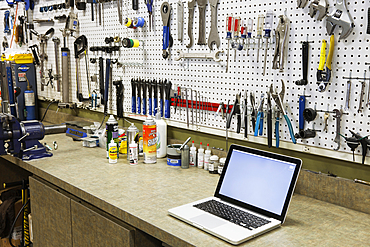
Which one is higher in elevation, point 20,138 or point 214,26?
point 214,26

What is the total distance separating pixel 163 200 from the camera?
1.61 meters

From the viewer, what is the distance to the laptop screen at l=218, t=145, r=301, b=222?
4.63ft

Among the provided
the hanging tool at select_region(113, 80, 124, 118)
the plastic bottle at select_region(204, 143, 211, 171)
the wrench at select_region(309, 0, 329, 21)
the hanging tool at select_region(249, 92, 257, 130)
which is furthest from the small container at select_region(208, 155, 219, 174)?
the hanging tool at select_region(113, 80, 124, 118)

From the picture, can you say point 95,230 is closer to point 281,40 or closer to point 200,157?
point 200,157

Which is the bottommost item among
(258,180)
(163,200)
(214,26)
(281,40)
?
(163,200)

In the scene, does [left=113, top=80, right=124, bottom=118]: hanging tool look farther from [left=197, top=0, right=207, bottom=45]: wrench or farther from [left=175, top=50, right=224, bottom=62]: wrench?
[left=197, top=0, right=207, bottom=45]: wrench

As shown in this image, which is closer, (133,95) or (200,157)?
(200,157)

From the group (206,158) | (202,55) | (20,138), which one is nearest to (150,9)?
(202,55)

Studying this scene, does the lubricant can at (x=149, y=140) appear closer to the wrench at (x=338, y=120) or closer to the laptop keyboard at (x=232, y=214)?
the laptop keyboard at (x=232, y=214)

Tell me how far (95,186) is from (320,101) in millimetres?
1156

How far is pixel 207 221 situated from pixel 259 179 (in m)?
0.30

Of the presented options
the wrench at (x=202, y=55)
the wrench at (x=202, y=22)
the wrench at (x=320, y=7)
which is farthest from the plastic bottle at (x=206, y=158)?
the wrench at (x=320, y=7)

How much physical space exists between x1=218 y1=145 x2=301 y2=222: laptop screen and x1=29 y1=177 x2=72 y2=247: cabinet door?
2.90 feet

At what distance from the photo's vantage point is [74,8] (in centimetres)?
314
